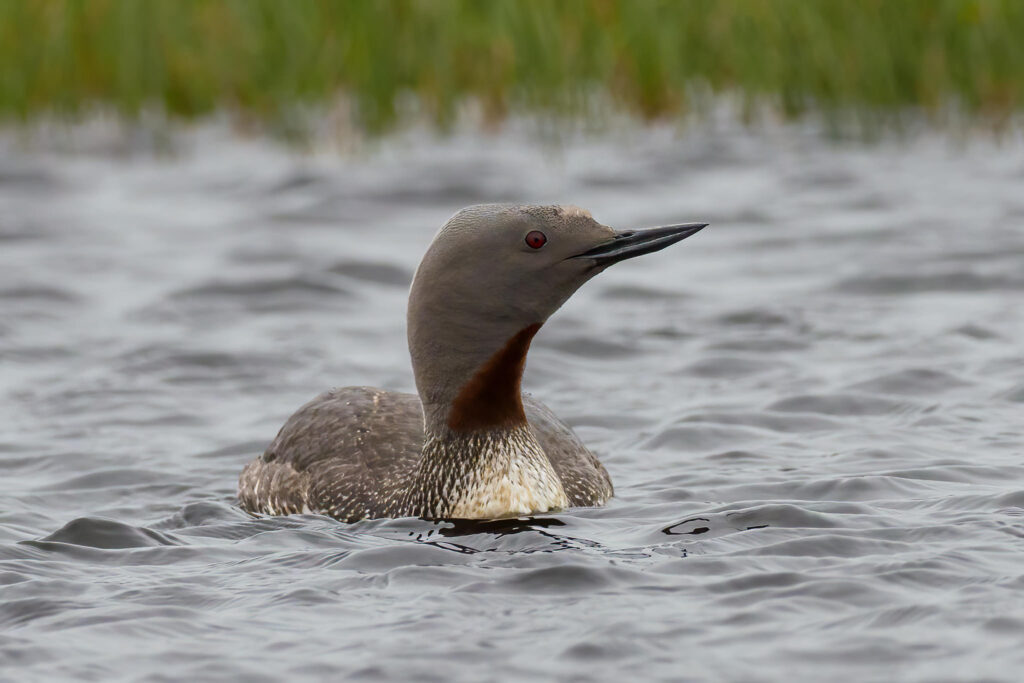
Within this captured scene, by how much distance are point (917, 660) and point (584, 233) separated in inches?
80.1

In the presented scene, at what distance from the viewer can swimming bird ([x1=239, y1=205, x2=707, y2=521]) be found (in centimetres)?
578

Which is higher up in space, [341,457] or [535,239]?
[535,239]

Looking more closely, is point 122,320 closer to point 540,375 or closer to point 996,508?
point 540,375

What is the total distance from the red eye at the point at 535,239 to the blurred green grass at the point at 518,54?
710 centimetres

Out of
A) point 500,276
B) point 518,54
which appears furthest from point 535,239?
point 518,54

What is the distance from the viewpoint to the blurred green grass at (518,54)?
12.4m

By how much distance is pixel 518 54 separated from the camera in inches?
512

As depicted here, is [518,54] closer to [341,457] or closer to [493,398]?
[341,457]

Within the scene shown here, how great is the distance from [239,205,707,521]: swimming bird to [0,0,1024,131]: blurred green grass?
695 cm

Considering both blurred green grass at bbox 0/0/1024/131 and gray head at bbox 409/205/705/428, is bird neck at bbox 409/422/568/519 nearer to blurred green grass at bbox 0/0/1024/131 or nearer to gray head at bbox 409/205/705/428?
gray head at bbox 409/205/705/428

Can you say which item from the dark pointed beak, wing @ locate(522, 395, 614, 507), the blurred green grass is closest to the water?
wing @ locate(522, 395, 614, 507)

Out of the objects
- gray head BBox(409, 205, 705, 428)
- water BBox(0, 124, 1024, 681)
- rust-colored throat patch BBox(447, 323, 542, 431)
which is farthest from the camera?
rust-colored throat patch BBox(447, 323, 542, 431)

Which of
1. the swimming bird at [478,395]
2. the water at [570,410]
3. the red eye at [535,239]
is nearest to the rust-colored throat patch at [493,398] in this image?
the swimming bird at [478,395]

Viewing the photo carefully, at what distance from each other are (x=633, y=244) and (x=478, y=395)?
0.76 metres
